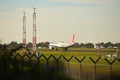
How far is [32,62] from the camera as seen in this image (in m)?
19.5

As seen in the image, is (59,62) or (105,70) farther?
(59,62)

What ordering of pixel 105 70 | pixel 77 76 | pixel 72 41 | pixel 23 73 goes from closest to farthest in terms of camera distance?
pixel 105 70 < pixel 77 76 < pixel 23 73 < pixel 72 41

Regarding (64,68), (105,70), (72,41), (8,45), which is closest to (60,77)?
(64,68)

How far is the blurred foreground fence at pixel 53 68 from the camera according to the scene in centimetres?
1623

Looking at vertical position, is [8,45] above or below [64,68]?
above

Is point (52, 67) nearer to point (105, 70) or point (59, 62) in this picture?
point (59, 62)

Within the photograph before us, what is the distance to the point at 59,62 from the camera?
17.9m

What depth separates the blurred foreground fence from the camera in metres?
16.2

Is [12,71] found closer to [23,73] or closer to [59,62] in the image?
[23,73]

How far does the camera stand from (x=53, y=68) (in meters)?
18.2

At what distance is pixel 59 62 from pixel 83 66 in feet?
4.75

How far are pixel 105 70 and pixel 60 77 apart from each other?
2472 millimetres

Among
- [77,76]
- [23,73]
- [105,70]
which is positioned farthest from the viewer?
[23,73]

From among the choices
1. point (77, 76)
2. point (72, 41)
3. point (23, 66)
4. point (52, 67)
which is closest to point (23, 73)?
point (23, 66)
